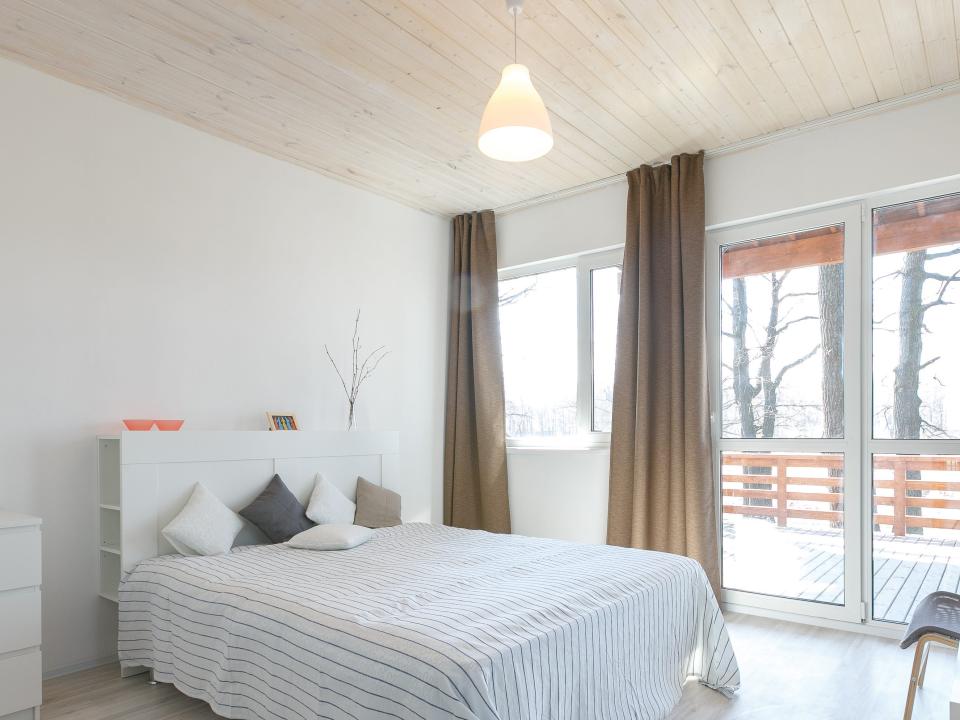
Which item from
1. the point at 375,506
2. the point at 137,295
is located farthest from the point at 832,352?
the point at 137,295

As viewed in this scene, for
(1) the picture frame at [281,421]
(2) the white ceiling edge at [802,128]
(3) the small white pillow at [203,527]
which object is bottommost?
(3) the small white pillow at [203,527]

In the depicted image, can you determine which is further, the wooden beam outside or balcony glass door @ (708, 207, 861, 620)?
balcony glass door @ (708, 207, 861, 620)

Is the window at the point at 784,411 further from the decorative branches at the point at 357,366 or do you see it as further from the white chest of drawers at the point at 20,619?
the white chest of drawers at the point at 20,619

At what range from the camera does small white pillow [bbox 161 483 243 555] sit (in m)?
2.96

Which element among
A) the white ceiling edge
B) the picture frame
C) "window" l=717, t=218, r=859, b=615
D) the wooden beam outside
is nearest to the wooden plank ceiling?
the white ceiling edge

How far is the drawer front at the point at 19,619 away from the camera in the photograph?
7.76 feet

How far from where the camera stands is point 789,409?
373 centimetres

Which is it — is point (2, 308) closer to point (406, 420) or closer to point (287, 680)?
point (287, 680)

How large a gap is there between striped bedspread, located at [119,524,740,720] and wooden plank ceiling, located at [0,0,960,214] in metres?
2.16

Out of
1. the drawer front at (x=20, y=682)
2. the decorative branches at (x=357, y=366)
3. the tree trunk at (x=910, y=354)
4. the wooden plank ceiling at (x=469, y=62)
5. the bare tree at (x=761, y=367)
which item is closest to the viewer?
the drawer front at (x=20, y=682)

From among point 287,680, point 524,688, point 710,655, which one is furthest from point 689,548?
point 287,680

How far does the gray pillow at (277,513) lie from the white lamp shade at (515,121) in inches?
80.4

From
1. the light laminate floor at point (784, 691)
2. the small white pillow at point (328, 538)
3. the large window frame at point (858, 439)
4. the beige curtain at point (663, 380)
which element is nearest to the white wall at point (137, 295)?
the light laminate floor at point (784, 691)

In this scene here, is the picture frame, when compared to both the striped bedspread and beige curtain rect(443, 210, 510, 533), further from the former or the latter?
beige curtain rect(443, 210, 510, 533)
